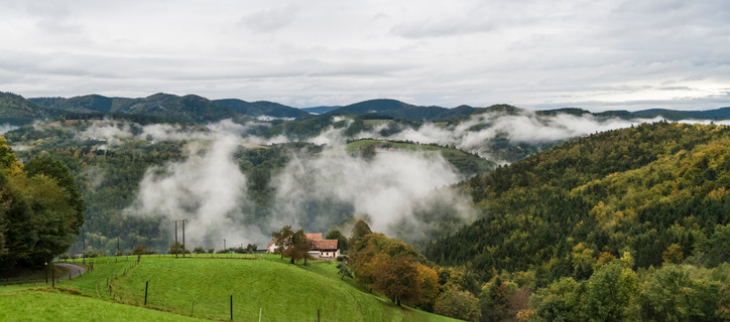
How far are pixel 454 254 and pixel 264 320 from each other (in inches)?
5785

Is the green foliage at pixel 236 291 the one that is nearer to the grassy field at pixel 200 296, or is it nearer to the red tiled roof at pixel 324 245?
the grassy field at pixel 200 296

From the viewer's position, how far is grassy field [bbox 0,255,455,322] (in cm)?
3650

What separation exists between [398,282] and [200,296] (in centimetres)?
3824

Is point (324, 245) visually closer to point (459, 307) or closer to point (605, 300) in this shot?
point (459, 307)

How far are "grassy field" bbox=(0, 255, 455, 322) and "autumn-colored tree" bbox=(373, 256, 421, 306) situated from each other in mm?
2967

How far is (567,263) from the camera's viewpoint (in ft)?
464

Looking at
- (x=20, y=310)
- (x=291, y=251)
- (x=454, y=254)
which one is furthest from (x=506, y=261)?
(x=20, y=310)

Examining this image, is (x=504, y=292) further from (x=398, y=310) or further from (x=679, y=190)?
(x=679, y=190)

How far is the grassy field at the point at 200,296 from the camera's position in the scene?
36.5 m

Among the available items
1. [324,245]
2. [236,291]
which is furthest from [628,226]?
[236,291]

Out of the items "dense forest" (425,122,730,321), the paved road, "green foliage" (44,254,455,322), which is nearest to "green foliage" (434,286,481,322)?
"dense forest" (425,122,730,321)

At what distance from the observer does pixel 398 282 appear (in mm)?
82188

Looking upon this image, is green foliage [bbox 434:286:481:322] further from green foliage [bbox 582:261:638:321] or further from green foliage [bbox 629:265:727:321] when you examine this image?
green foliage [bbox 629:265:727:321]

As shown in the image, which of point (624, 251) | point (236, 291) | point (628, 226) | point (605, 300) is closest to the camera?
point (236, 291)
